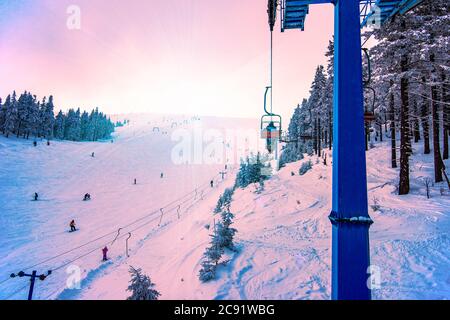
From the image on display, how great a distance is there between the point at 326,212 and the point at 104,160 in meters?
53.6

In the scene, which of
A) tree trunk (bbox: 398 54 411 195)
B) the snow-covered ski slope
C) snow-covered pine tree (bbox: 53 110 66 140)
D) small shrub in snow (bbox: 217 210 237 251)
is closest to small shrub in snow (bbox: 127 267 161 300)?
the snow-covered ski slope

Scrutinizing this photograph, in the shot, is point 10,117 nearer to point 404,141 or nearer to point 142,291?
point 142,291

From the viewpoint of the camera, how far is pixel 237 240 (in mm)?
10320

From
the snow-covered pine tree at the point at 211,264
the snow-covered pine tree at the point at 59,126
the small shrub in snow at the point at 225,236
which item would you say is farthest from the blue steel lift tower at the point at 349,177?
the snow-covered pine tree at the point at 59,126

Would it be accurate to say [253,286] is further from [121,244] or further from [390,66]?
[390,66]

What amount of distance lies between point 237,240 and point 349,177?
7.90 metres

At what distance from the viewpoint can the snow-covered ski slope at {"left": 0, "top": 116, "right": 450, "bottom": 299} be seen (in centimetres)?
668

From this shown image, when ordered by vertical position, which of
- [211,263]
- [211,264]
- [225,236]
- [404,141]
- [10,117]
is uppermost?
[10,117]

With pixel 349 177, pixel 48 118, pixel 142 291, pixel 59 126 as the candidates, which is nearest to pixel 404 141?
pixel 349 177

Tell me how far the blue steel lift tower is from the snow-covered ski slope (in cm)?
326

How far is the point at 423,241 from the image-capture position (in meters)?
7.98

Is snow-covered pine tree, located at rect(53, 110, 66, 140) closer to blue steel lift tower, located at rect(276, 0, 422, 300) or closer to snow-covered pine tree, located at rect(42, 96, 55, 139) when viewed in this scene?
snow-covered pine tree, located at rect(42, 96, 55, 139)
